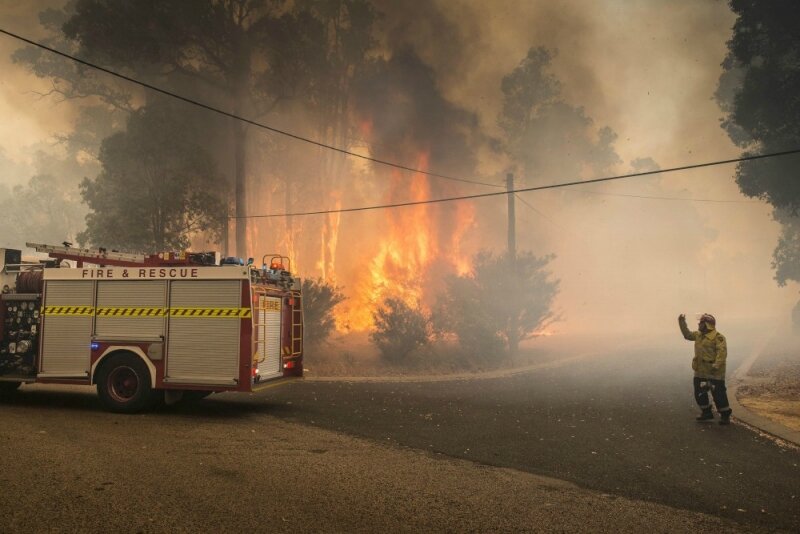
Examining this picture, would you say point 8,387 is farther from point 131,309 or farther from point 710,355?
point 710,355

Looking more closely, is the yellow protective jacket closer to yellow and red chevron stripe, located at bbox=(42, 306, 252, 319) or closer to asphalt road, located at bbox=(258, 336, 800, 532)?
asphalt road, located at bbox=(258, 336, 800, 532)

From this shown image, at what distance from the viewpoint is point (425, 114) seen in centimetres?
3878

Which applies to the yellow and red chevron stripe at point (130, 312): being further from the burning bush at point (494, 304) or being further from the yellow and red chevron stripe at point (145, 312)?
the burning bush at point (494, 304)

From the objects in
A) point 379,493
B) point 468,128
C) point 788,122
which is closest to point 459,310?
point 788,122

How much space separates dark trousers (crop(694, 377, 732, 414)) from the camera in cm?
862

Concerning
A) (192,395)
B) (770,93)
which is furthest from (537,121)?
(192,395)

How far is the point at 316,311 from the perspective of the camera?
19812mm

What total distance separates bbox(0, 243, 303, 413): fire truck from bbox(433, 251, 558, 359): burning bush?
9.97 meters

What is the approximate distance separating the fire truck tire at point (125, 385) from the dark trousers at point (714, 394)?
857 centimetres

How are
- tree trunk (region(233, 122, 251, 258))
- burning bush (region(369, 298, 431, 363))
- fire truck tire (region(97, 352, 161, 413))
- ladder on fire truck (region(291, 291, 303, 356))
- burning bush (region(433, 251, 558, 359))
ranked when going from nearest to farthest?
fire truck tire (region(97, 352, 161, 413)) < ladder on fire truck (region(291, 291, 303, 356)) < burning bush (region(369, 298, 431, 363)) < burning bush (region(433, 251, 558, 359)) < tree trunk (region(233, 122, 251, 258))

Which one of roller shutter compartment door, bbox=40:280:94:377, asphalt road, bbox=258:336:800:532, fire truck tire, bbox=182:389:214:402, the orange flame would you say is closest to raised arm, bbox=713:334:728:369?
asphalt road, bbox=258:336:800:532

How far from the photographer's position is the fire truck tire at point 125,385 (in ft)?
29.0

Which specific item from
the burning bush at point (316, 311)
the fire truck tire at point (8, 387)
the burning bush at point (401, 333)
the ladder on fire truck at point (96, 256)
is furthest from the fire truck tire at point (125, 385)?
the burning bush at point (316, 311)

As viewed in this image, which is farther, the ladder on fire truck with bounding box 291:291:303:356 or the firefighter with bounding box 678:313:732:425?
the ladder on fire truck with bounding box 291:291:303:356
